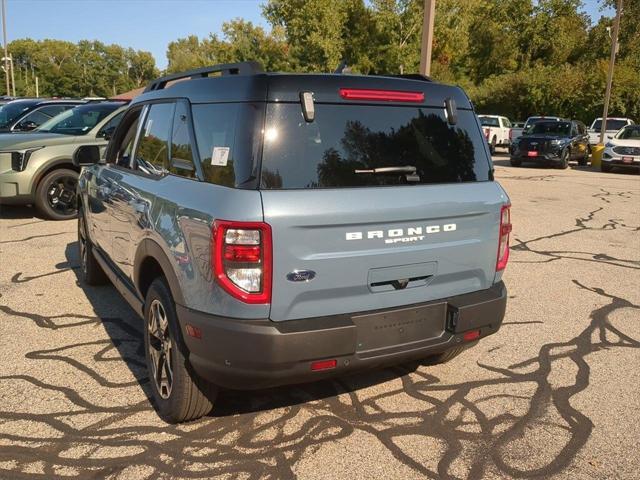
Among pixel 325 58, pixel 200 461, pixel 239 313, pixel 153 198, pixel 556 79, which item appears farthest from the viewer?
pixel 325 58

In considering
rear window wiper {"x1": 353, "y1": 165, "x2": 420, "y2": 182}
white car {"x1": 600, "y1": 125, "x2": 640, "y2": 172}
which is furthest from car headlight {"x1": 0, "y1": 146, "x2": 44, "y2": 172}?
white car {"x1": 600, "y1": 125, "x2": 640, "y2": 172}

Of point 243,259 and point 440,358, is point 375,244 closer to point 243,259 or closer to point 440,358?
point 243,259

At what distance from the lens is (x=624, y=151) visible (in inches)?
728

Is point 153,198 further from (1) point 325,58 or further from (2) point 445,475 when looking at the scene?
(1) point 325,58

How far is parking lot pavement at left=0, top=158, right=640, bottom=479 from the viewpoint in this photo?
110 inches

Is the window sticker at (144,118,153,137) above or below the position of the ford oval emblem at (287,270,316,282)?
above

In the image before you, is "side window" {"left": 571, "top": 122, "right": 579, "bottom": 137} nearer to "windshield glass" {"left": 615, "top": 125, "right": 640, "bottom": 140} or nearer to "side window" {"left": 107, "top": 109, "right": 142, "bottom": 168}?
"windshield glass" {"left": 615, "top": 125, "right": 640, "bottom": 140}

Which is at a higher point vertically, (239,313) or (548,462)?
(239,313)

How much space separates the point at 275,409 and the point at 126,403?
2.85 feet

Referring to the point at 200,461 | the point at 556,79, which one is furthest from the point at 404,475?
the point at 556,79

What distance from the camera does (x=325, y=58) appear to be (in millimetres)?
38719

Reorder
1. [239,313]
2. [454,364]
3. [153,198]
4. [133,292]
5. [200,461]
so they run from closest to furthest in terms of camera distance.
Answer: [239,313]
[200,461]
[153,198]
[133,292]
[454,364]

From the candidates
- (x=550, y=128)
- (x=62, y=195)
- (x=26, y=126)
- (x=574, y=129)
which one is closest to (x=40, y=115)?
(x=26, y=126)

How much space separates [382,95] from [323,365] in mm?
1379
